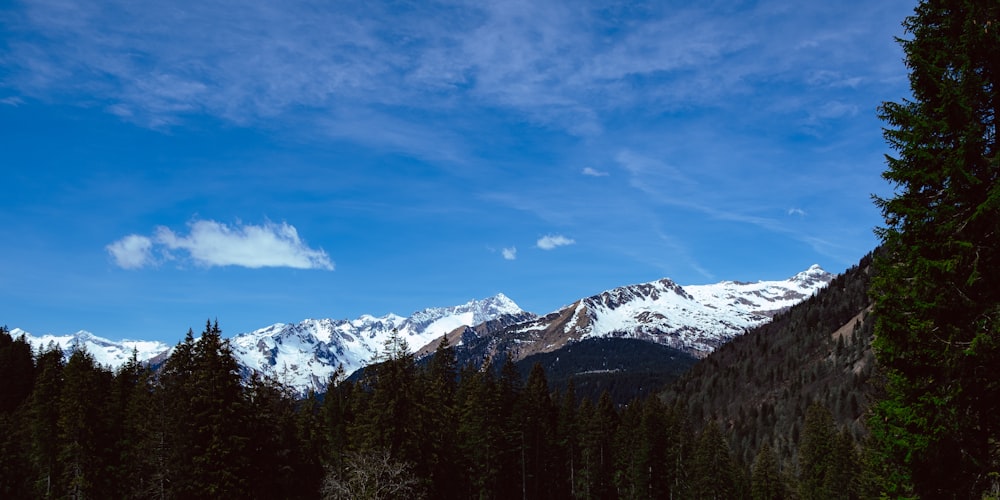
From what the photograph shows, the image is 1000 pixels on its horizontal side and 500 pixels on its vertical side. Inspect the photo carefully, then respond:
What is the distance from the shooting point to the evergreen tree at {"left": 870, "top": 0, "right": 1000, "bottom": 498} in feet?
50.7

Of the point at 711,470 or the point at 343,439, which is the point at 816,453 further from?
the point at 343,439

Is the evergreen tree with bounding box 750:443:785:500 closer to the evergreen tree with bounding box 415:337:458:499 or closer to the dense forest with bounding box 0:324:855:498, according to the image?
the dense forest with bounding box 0:324:855:498

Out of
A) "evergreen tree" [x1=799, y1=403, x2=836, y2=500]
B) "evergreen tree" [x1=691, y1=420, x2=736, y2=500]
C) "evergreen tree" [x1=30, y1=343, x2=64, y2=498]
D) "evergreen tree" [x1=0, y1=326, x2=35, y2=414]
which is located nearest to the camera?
"evergreen tree" [x1=30, y1=343, x2=64, y2=498]

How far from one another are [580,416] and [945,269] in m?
72.5

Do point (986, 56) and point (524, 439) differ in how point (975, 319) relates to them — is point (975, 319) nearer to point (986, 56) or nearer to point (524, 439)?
point (986, 56)

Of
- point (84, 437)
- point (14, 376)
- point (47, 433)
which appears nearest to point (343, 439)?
point (84, 437)

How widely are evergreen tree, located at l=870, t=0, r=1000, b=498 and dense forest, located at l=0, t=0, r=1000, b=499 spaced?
1.8 inches

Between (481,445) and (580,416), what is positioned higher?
(580,416)

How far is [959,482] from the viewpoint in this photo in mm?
16047

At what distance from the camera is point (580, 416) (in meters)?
85.2

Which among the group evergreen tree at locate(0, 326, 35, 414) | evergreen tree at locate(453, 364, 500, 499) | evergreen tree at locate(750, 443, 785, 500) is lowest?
evergreen tree at locate(750, 443, 785, 500)

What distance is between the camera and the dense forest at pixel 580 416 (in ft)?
52.0

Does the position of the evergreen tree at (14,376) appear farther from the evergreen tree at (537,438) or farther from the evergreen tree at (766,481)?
the evergreen tree at (766,481)

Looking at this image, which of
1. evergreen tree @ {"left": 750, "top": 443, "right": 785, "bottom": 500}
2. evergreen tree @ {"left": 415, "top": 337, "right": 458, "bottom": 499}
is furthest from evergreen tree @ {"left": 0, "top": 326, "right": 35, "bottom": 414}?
evergreen tree @ {"left": 750, "top": 443, "right": 785, "bottom": 500}
